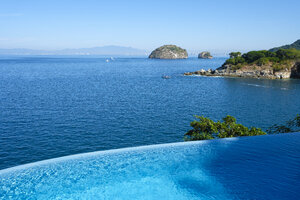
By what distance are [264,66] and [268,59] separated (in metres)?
2.90

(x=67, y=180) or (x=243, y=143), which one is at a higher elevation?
(x=243, y=143)

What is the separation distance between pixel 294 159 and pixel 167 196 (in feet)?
30.1

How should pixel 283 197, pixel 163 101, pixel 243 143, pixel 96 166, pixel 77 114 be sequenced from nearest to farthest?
pixel 283 197 < pixel 96 166 < pixel 243 143 < pixel 77 114 < pixel 163 101

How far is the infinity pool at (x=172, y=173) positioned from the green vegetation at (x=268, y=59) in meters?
63.8

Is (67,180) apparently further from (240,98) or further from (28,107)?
(240,98)

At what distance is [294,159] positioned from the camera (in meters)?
15.4

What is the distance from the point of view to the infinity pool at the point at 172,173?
12461mm

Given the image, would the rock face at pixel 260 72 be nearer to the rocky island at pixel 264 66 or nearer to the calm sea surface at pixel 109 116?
the rocky island at pixel 264 66

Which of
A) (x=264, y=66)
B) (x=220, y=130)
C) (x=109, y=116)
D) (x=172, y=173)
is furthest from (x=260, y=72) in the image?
(x=172, y=173)

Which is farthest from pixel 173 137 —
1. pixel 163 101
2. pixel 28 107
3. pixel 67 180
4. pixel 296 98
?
pixel 296 98

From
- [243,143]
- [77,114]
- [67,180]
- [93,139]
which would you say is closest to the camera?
[67,180]

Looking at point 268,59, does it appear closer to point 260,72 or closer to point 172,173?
point 260,72

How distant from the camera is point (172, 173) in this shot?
14430 millimetres

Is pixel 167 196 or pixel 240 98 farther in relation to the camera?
pixel 240 98
